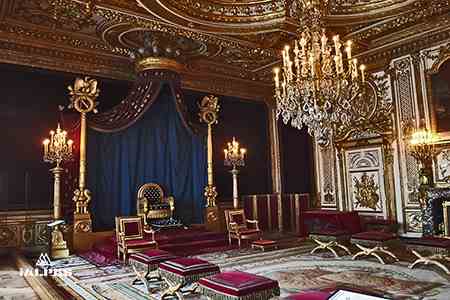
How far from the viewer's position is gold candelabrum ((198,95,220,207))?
7820 millimetres

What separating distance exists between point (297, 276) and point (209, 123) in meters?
4.21

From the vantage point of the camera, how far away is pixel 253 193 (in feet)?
30.7

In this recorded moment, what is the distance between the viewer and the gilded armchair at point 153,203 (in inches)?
277

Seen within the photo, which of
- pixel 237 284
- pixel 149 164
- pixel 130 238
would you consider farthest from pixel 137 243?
pixel 237 284

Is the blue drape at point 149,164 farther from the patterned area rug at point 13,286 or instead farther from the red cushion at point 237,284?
the red cushion at point 237,284

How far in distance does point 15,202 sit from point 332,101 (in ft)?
18.0

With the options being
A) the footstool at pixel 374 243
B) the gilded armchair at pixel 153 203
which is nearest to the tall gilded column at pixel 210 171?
the gilded armchair at pixel 153 203

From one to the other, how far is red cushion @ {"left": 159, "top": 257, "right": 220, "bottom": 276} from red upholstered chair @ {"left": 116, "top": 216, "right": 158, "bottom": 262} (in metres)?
1.92

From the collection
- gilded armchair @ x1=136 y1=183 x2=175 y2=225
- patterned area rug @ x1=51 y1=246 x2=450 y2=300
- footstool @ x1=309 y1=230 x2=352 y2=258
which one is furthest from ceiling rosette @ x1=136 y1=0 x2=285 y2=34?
patterned area rug @ x1=51 y1=246 x2=450 y2=300

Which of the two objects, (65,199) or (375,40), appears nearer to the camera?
(65,199)

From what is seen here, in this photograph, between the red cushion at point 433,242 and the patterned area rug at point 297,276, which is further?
the red cushion at point 433,242

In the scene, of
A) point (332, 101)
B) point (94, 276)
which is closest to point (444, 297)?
point (332, 101)

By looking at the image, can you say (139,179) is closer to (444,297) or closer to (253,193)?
(253,193)

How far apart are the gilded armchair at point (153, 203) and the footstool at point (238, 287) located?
12.8 feet
